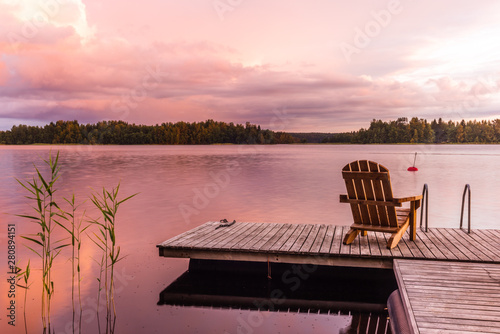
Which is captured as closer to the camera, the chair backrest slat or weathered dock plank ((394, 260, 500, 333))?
weathered dock plank ((394, 260, 500, 333))

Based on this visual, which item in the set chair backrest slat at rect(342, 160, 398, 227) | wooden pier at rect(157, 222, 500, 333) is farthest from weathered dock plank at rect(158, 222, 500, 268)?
chair backrest slat at rect(342, 160, 398, 227)

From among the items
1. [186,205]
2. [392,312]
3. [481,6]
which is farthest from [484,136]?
[392,312]

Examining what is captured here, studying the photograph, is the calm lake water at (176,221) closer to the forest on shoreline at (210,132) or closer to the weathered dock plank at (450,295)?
the weathered dock plank at (450,295)

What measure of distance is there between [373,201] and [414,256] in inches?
37.6

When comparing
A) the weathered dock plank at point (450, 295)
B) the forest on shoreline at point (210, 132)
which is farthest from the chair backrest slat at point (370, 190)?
the forest on shoreline at point (210, 132)

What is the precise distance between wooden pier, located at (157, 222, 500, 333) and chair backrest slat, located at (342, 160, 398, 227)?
44 cm

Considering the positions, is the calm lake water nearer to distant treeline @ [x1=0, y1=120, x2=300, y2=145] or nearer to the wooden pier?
the wooden pier

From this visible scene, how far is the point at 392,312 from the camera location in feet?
17.3

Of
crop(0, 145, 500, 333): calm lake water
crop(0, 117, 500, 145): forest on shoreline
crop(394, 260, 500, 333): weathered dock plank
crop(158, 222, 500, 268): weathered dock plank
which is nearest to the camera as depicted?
crop(394, 260, 500, 333): weathered dock plank

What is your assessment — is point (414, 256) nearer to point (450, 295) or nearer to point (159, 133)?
point (450, 295)

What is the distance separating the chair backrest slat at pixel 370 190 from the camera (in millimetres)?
6098

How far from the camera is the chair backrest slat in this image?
6.10 m

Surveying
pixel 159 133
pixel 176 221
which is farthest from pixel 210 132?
pixel 176 221

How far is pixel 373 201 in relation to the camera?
6242 mm
